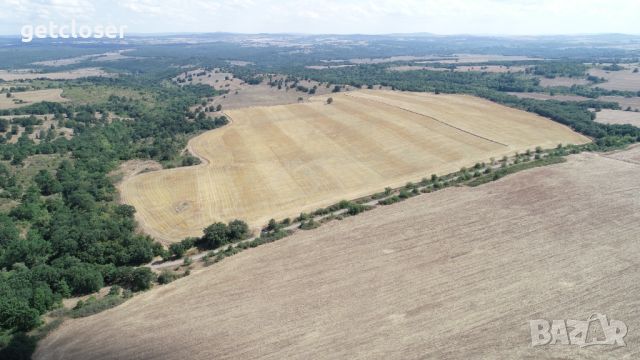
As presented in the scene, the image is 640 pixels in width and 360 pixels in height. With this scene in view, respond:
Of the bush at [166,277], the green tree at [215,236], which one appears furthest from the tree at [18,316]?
the green tree at [215,236]

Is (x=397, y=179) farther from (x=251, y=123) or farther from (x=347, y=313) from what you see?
(x=251, y=123)

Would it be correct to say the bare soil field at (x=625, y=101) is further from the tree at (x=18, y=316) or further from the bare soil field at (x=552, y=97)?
the tree at (x=18, y=316)

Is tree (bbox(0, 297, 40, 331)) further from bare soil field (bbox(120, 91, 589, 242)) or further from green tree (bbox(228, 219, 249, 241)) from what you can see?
green tree (bbox(228, 219, 249, 241))

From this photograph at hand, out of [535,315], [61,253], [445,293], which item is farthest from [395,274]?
[61,253]

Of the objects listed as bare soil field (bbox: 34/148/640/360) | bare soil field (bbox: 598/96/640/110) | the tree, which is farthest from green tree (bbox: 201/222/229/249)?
bare soil field (bbox: 598/96/640/110)

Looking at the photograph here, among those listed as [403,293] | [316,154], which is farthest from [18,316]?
[316,154]
